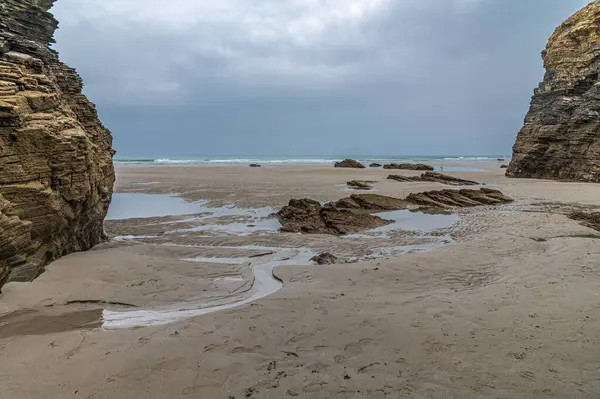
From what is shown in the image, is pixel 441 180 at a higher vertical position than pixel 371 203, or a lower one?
higher

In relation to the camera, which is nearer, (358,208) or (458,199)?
(358,208)

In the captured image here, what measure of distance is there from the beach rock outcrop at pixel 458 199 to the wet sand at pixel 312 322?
6.52 metres

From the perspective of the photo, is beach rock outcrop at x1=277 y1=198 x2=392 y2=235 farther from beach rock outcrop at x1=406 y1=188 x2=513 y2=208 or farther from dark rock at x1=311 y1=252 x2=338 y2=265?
beach rock outcrop at x1=406 y1=188 x2=513 y2=208

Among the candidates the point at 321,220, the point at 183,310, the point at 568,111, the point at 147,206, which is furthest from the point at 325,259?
the point at 568,111

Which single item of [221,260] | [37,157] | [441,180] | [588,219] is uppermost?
[37,157]

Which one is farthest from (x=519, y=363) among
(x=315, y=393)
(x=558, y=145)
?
(x=558, y=145)

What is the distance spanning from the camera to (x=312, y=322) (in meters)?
5.05

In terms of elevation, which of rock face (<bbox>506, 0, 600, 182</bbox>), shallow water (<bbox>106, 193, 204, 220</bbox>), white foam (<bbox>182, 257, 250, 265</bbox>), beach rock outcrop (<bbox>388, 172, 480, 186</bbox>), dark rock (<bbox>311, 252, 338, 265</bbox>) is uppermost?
rock face (<bbox>506, 0, 600, 182</bbox>)

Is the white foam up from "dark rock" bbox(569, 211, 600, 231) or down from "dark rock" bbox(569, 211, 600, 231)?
down

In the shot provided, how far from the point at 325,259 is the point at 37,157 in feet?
20.5

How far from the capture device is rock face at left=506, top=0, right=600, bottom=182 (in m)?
26.6

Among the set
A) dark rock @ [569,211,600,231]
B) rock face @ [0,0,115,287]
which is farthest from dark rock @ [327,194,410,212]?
rock face @ [0,0,115,287]

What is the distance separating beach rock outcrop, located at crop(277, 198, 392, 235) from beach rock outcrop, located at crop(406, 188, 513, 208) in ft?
14.9

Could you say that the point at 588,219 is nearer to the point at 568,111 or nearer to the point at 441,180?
the point at 441,180
